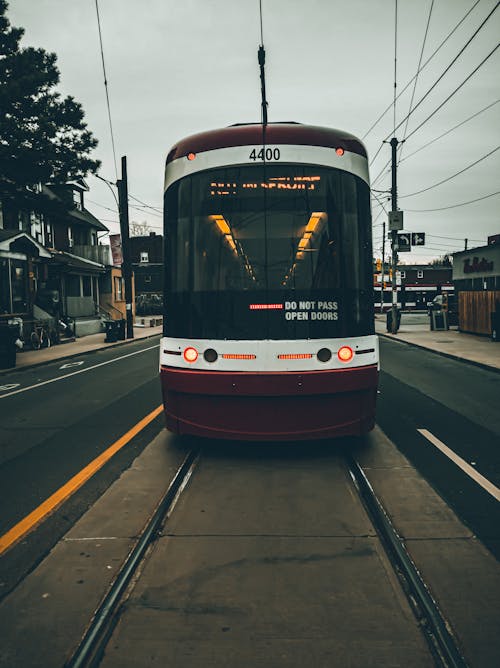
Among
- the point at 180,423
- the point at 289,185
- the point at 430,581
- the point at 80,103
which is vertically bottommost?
the point at 430,581

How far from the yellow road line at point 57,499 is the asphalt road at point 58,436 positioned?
59mm

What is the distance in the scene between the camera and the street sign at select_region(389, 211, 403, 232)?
26.8m

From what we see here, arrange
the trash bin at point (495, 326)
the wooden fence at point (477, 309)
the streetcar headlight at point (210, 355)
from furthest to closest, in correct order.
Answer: the wooden fence at point (477, 309) < the trash bin at point (495, 326) < the streetcar headlight at point (210, 355)

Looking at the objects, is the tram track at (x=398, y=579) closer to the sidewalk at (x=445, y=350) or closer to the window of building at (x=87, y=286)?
the sidewalk at (x=445, y=350)

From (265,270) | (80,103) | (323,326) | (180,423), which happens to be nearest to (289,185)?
(265,270)

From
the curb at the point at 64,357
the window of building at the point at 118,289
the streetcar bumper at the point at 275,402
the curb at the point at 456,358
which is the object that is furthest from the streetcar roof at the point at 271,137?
the window of building at the point at 118,289

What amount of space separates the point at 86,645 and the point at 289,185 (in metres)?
4.52

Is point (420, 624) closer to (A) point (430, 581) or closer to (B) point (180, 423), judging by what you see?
(A) point (430, 581)

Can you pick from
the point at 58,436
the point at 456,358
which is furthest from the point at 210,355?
the point at 456,358

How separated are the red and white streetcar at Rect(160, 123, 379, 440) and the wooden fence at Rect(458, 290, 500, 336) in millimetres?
19623

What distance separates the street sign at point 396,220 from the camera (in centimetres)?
2681

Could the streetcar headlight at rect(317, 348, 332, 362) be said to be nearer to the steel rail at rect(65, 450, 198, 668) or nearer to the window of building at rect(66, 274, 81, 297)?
the steel rail at rect(65, 450, 198, 668)

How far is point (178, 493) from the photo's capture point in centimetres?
516

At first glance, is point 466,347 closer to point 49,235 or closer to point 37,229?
point 37,229
